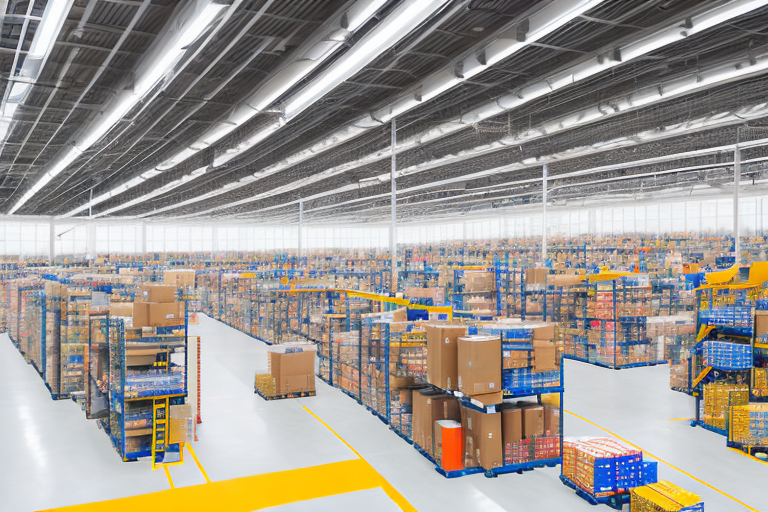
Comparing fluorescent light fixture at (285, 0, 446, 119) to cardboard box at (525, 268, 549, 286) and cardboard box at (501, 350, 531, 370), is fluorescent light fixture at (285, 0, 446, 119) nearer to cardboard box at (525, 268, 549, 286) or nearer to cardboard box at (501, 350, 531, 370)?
cardboard box at (501, 350, 531, 370)

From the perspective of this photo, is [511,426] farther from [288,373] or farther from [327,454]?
[288,373]

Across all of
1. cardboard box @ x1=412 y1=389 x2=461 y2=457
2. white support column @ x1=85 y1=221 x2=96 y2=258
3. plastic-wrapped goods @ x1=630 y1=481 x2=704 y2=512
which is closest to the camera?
plastic-wrapped goods @ x1=630 y1=481 x2=704 y2=512

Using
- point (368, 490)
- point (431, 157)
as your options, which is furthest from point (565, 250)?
point (368, 490)

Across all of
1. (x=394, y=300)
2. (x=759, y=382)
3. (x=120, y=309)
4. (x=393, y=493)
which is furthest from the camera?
(x=394, y=300)

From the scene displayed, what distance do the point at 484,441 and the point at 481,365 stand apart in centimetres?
88

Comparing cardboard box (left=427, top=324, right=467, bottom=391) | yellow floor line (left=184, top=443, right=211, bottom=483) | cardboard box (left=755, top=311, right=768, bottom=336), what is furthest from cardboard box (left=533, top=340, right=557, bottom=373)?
yellow floor line (left=184, top=443, right=211, bottom=483)

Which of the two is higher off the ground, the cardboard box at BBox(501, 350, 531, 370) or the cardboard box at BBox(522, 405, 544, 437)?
the cardboard box at BBox(501, 350, 531, 370)

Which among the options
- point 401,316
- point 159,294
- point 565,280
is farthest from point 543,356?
point 565,280

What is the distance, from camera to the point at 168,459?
22.6ft

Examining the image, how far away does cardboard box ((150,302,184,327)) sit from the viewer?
725 centimetres

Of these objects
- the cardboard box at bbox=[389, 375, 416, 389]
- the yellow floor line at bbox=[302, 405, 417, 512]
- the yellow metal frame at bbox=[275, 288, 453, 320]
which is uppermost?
the yellow metal frame at bbox=[275, 288, 453, 320]

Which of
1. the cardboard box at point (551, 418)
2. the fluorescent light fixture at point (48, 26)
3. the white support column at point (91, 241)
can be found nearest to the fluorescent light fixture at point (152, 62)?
the fluorescent light fixture at point (48, 26)

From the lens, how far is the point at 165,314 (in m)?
7.35

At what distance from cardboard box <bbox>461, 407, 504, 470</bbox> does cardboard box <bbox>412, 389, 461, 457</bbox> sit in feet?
1.70
